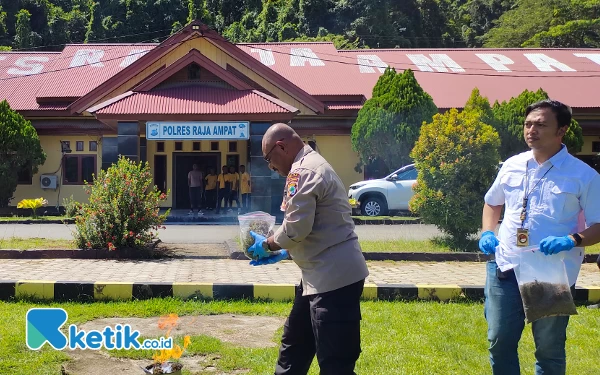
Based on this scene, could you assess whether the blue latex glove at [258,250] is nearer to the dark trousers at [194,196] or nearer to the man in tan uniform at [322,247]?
the man in tan uniform at [322,247]

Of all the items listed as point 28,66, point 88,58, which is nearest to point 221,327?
point 88,58

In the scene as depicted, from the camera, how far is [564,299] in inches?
145

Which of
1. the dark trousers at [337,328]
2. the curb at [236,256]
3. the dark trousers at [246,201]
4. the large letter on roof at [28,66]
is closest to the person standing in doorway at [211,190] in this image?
the dark trousers at [246,201]

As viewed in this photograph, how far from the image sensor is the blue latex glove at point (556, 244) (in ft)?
11.8

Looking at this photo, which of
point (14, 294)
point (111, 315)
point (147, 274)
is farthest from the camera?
point (147, 274)

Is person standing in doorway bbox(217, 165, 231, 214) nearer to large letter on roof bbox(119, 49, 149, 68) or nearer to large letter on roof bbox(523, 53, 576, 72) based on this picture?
large letter on roof bbox(119, 49, 149, 68)

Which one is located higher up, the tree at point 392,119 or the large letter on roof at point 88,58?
the large letter on roof at point 88,58

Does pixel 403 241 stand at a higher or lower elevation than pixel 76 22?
lower

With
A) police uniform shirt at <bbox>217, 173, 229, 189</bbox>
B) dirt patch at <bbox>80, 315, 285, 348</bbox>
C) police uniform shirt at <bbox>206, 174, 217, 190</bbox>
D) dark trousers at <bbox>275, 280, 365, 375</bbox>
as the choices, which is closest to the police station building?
police uniform shirt at <bbox>217, 173, 229, 189</bbox>

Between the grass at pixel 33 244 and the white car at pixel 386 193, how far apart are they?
31.8 ft

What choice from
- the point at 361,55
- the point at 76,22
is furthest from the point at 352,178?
the point at 76,22

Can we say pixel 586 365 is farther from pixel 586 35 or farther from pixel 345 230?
pixel 586 35

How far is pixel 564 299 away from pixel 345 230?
1362 millimetres

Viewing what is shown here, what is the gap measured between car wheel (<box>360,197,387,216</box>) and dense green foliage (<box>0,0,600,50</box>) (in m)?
22.2
